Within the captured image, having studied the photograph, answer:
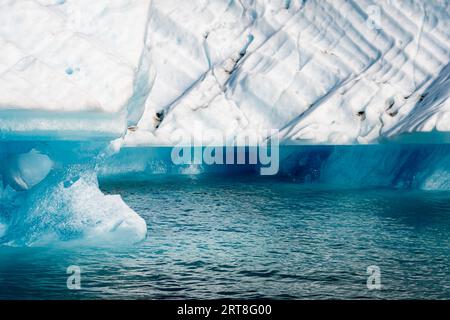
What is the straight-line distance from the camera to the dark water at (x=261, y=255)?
7.12 m

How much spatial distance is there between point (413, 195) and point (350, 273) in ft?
24.9

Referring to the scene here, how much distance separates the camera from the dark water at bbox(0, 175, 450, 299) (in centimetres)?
712

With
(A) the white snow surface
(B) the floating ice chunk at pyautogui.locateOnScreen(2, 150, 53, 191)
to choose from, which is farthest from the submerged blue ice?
(A) the white snow surface

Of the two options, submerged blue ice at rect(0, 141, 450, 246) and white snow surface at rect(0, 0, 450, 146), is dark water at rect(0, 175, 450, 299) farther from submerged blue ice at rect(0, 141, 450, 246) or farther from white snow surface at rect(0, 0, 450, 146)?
white snow surface at rect(0, 0, 450, 146)

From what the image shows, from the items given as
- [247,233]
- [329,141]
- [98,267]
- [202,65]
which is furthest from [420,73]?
[98,267]

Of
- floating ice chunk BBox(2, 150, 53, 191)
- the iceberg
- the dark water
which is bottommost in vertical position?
the dark water

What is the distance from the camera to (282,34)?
735 inches

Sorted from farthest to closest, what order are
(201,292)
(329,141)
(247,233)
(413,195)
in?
(329,141) < (413,195) < (247,233) < (201,292)

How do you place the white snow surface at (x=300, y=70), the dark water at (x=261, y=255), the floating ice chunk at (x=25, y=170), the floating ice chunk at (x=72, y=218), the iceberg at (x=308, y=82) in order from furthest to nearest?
the white snow surface at (x=300, y=70) < the iceberg at (x=308, y=82) < the floating ice chunk at (x=25, y=170) < the floating ice chunk at (x=72, y=218) < the dark water at (x=261, y=255)

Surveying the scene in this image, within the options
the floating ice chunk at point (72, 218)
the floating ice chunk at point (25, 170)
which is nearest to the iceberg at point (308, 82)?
the floating ice chunk at point (25, 170)

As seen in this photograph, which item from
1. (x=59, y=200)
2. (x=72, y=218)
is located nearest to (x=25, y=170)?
(x=59, y=200)

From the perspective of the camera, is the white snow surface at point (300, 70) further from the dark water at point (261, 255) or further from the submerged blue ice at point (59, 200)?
the submerged blue ice at point (59, 200)

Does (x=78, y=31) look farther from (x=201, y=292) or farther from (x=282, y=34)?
(x=282, y=34)

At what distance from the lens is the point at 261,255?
29.2 feet
